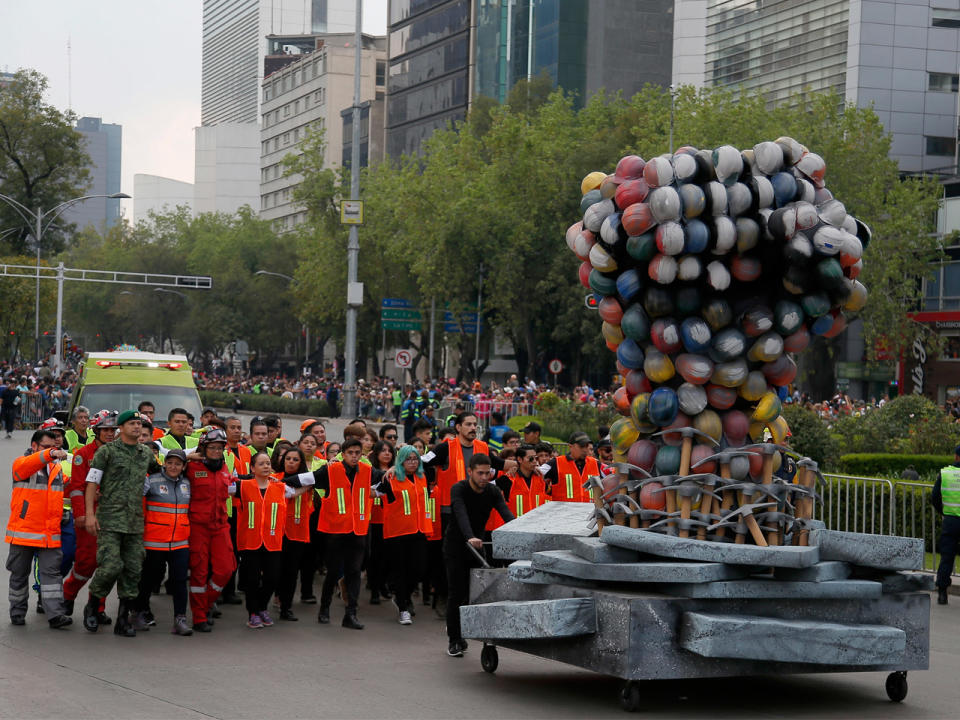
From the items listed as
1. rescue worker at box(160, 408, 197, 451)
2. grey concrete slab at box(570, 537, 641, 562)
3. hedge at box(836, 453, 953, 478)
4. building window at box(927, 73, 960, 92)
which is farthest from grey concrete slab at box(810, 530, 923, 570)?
building window at box(927, 73, 960, 92)

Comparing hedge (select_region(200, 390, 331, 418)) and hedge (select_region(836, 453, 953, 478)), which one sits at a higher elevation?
hedge (select_region(836, 453, 953, 478))

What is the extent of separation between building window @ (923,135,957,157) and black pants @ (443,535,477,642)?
50.5 meters

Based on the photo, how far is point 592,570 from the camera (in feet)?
28.6

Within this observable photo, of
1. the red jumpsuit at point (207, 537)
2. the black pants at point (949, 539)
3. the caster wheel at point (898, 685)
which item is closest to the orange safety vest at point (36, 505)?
the red jumpsuit at point (207, 537)

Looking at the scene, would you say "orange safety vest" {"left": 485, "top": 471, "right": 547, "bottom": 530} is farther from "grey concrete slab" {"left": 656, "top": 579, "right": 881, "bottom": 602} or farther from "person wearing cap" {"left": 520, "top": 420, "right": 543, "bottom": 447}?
"grey concrete slab" {"left": 656, "top": 579, "right": 881, "bottom": 602}

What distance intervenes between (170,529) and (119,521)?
0.41 metres

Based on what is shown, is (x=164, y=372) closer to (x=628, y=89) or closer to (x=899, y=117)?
(x=899, y=117)

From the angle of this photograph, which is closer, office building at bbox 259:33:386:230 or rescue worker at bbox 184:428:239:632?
rescue worker at bbox 184:428:239:632

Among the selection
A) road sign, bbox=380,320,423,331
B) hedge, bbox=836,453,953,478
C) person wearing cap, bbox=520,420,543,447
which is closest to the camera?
person wearing cap, bbox=520,420,543,447

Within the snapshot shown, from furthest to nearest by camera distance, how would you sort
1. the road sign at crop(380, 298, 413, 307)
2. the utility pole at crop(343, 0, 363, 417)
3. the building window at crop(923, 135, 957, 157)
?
the building window at crop(923, 135, 957, 157), the road sign at crop(380, 298, 413, 307), the utility pole at crop(343, 0, 363, 417)

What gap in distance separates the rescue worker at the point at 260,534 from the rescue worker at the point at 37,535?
140 cm

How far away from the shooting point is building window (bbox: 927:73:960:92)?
56.2 metres

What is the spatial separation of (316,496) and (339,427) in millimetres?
32710

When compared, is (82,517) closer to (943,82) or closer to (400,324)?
(400,324)
